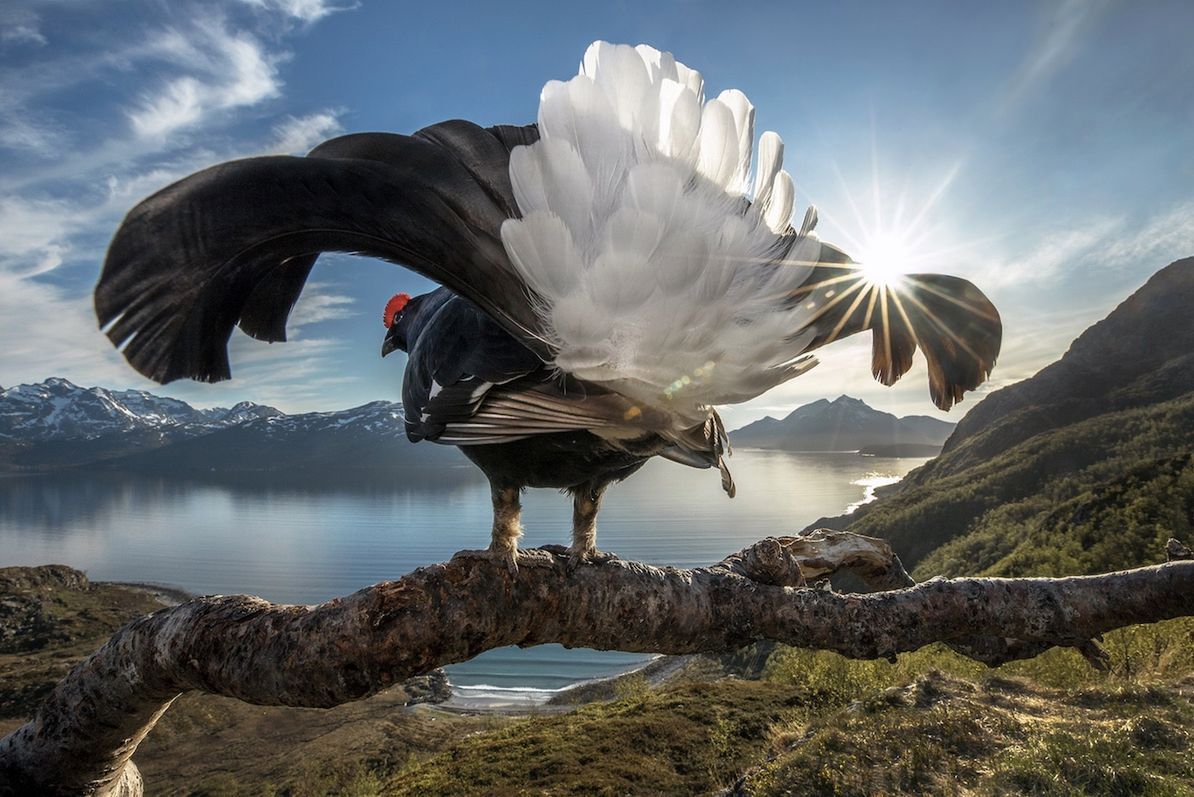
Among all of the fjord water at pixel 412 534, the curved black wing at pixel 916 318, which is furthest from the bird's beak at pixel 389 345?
the fjord water at pixel 412 534

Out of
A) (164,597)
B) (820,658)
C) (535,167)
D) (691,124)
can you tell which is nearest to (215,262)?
(535,167)

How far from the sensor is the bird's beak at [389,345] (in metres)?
4.40

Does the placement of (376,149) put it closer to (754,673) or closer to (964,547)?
(754,673)

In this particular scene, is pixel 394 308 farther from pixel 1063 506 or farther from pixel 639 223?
pixel 1063 506

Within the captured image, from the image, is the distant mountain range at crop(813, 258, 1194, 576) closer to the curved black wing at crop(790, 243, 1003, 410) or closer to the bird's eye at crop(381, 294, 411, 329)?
the curved black wing at crop(790, 243, 1003, 410)

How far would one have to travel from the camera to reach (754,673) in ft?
93.6

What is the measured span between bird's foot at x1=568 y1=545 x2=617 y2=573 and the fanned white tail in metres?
0.84

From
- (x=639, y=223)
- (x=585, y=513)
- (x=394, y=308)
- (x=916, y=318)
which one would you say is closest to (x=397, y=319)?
(x=394, y=308)

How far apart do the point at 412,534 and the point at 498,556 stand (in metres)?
133

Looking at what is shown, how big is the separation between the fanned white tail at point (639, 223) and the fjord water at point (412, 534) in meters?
34.2

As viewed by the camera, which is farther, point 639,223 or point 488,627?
point 639,223

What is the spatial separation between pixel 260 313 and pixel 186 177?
2.44 ft

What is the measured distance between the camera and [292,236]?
7.20 feet

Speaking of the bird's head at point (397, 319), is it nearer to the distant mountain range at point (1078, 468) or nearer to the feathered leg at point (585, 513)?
the feathered leg at point (585, 513)
